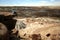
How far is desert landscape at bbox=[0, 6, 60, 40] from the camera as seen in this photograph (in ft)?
5.30

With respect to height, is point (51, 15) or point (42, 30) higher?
point (51, 15)

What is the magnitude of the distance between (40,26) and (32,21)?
19 centimetres

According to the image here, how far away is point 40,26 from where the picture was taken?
5.96 feet

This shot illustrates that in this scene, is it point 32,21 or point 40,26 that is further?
point 32,21

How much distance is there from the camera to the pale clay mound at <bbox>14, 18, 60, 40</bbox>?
166 centimetres

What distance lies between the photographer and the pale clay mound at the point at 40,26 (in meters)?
1.66

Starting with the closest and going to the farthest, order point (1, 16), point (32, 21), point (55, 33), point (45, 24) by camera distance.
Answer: point (55, 33) < point (1, 16) < point (45, 24) < point (32, 21)

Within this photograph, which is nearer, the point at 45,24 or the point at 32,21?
the point at 45,24

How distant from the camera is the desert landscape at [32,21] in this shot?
1.62 m

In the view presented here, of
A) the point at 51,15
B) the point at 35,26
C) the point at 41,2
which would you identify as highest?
the point at 41,2

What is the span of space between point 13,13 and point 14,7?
19 cm

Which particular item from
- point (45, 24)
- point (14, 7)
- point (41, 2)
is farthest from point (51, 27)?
point (14, 7)

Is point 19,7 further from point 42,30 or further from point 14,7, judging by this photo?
point 42,30

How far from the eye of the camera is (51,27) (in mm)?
1726
